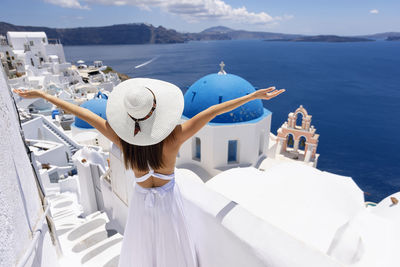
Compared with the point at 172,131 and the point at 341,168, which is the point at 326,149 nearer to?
the point at 341,168

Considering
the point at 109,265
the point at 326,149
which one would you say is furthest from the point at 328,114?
the point at 109,265

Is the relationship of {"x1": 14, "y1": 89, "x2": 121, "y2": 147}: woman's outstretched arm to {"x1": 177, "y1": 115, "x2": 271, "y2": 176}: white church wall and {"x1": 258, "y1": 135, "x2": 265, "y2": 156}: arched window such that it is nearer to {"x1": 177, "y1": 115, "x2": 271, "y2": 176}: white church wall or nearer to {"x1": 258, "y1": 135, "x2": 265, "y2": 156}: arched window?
{"x1": 177, "y1": 115, "x2": 271, "y2": 176}: white church wall

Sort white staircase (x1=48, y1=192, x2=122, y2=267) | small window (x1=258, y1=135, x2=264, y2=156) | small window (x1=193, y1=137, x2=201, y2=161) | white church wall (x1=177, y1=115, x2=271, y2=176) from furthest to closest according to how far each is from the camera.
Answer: small window (x1=258, y1=135, x2=264, y2=156)
small window (x1=193, y1=137, x2=201, y2=161)
white church wall (x1=177, y1=115, x2=271, y2=176)
white staircase (x1=48, y1=192, x2=122, y2=267)

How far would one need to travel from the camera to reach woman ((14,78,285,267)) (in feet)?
6.55

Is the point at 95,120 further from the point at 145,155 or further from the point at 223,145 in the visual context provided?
the point at 223,145

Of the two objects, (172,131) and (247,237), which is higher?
(172,131)

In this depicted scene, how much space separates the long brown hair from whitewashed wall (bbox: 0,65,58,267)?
83 centimetres

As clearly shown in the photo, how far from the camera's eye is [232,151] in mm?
9984

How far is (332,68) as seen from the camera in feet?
262

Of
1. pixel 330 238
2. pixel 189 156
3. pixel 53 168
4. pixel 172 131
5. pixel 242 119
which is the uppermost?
pixel 172 131

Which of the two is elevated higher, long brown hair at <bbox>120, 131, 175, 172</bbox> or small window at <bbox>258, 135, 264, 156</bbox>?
long brown hair at <bbox>120, 131, 175, 172</bbox>

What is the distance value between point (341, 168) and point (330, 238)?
80.5 feet

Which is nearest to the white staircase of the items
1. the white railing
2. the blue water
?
the white railing

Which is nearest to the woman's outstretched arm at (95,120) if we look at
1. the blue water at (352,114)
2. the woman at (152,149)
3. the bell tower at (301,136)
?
the woman at (152,149)
